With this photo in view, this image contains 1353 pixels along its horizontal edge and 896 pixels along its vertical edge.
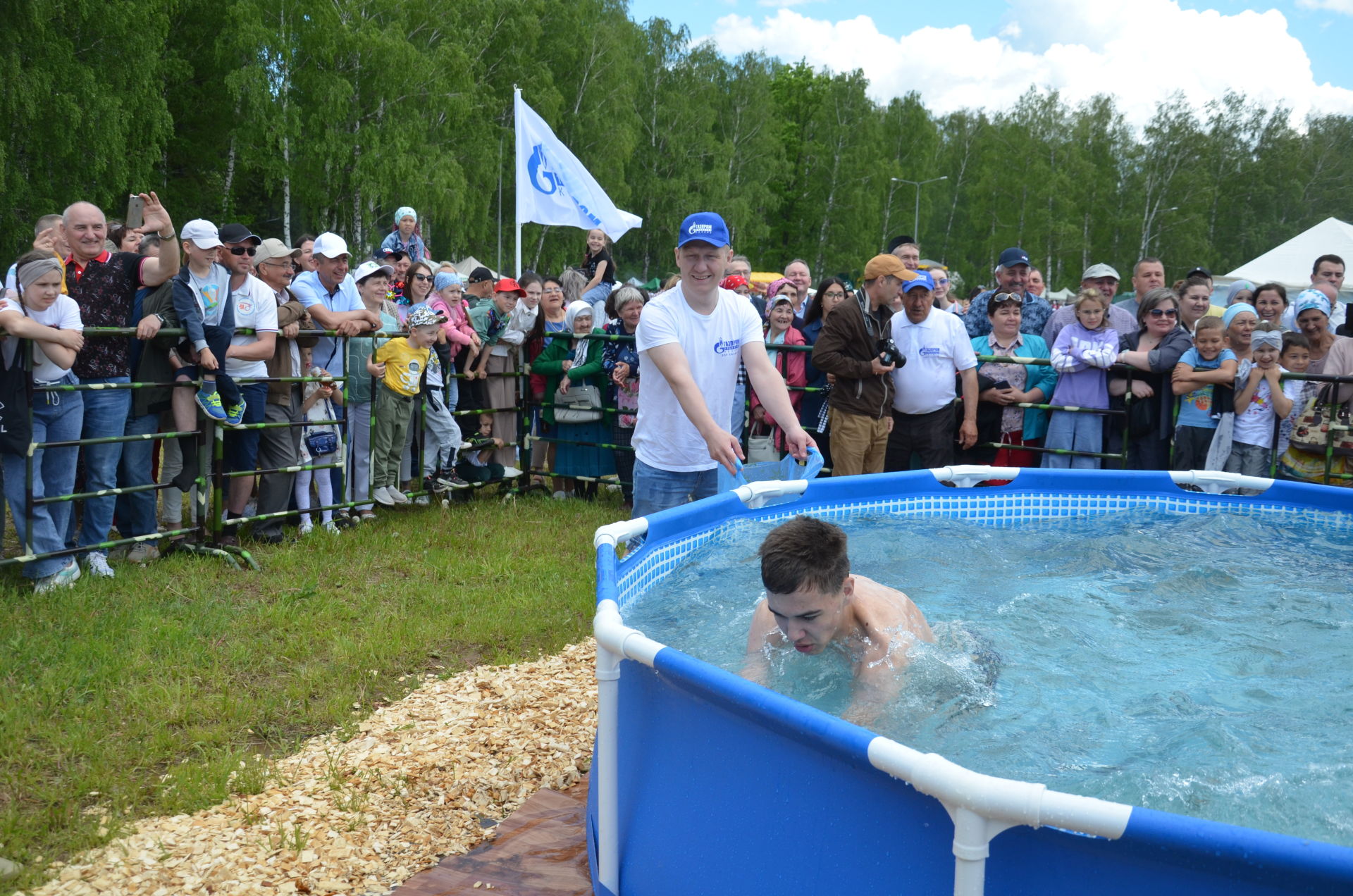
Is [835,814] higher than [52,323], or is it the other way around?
[52,323]

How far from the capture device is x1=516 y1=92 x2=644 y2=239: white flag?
13586 millimetres

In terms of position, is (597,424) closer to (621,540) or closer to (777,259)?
(621,540)

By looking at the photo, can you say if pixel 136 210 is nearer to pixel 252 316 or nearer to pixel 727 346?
pixel 252 316

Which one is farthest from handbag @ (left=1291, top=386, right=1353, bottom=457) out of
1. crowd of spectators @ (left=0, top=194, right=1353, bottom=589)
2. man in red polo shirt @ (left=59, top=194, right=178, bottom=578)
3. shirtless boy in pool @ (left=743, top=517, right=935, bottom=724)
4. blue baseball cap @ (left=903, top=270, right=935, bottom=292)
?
man in red polo shirt @ (left=59, top=194, right=178, bottom=578)

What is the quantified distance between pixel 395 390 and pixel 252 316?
1364mm

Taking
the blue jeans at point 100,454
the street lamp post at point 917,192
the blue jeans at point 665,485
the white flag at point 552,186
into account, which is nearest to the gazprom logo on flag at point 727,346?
the blue jeans at point 665,485

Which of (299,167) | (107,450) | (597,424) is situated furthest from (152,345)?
(299,167)

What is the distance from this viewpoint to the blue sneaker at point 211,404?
23.2 ft

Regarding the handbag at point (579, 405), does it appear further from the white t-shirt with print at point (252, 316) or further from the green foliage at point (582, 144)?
the green foliage at point (582, 144)

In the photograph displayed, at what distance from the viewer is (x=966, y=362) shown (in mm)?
8094

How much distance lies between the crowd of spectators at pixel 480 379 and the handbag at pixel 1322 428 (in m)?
0.05

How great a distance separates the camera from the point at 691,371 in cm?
512

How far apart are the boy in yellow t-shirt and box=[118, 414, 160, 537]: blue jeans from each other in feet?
5.93

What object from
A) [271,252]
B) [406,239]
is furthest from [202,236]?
[406,239]
